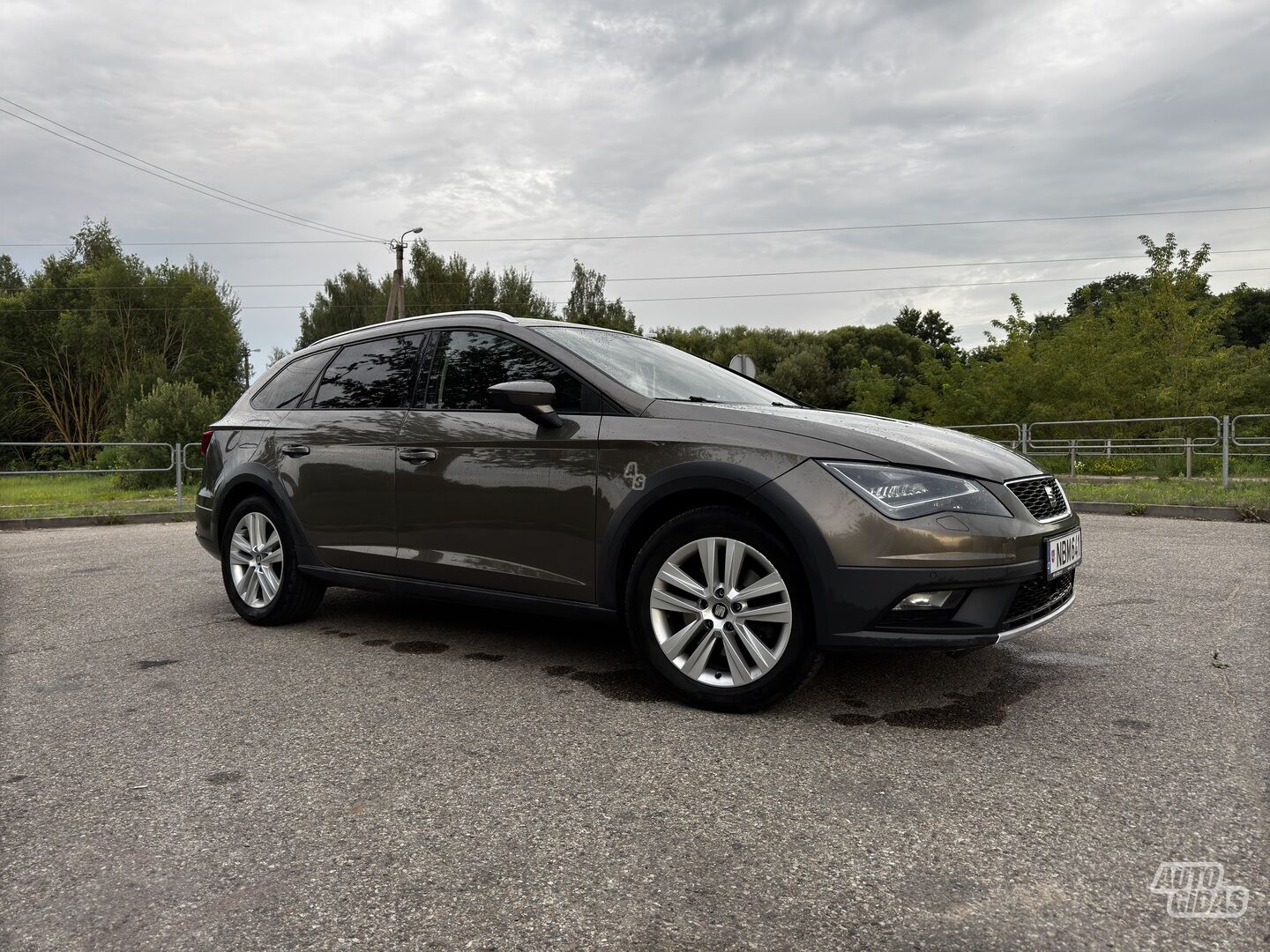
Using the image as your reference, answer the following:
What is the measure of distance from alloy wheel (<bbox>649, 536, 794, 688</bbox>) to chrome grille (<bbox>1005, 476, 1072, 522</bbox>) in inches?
39.0

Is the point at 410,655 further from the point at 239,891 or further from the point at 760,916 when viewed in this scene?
the point at 760,916

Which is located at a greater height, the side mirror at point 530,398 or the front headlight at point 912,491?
the side mirror at point 530,398

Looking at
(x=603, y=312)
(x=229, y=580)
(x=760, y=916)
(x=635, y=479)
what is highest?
(x=603, y=312)

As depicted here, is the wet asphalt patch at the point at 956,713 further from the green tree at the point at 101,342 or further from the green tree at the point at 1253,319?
the green tree at the point at 1253,319

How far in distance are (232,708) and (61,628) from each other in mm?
2403

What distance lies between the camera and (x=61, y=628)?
539cm

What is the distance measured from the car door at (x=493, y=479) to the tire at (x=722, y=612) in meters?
0.35

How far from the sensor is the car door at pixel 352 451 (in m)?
4.61

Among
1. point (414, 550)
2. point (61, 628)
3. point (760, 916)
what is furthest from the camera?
point (61, 628)

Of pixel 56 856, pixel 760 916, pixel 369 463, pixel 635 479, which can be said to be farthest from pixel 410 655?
pixel 760 916

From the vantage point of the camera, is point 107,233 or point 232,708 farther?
point 107,233

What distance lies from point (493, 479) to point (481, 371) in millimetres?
586

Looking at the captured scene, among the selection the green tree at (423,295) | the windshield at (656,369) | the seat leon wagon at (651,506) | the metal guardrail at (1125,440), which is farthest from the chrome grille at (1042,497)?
the green tree at (423,295)

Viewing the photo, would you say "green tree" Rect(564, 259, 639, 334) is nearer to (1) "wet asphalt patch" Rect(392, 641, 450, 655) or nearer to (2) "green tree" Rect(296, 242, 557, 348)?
(2) "green tree" Rect(296, 242, 557, 348)
